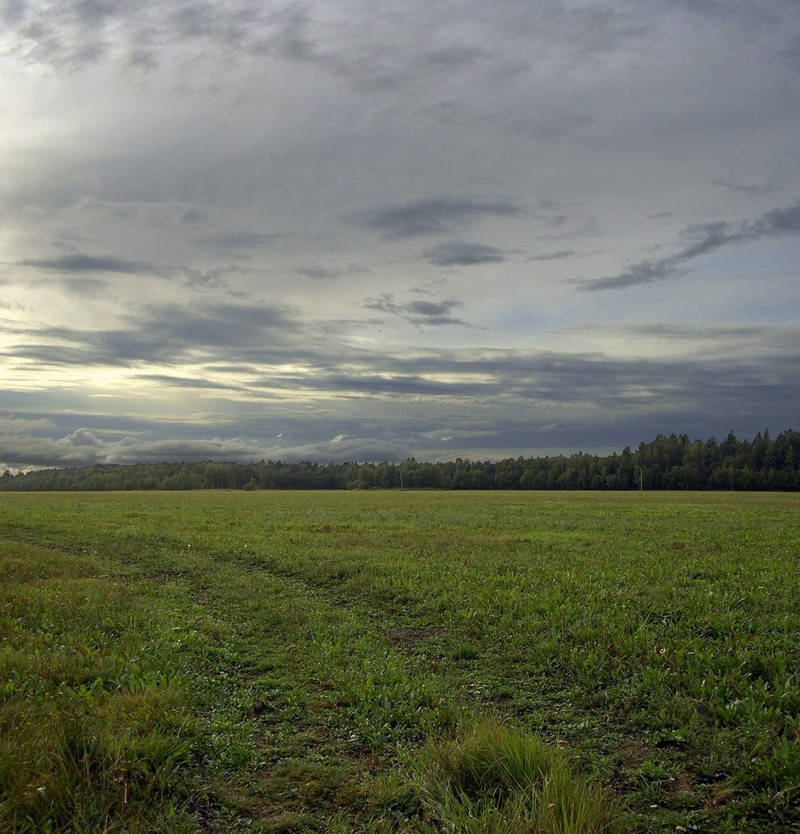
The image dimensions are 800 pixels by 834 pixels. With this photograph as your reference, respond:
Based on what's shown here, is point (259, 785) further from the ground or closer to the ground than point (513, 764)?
Result: closer to the ground

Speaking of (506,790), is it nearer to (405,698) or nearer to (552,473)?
(405,698)

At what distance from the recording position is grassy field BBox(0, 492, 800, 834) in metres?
6.35

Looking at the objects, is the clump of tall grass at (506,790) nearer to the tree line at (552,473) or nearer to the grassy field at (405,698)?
the grassy field at (405,698)

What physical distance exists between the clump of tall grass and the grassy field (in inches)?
1.1

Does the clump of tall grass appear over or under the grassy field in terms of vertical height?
over

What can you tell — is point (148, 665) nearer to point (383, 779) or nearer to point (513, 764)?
point (383, 779)

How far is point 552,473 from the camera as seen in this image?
15712cm

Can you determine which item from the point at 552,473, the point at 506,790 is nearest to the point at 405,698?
the point at 506,790

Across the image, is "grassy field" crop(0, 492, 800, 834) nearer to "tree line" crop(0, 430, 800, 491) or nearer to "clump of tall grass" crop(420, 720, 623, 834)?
"clump of tall grass" crop(420, 720, 623, 834)

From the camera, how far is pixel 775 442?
142 m

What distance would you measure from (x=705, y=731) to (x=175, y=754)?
255 inches

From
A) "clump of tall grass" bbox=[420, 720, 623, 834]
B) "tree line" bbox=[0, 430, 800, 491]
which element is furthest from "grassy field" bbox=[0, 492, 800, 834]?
"tree line" bbox=[0, 430, 800, 491]

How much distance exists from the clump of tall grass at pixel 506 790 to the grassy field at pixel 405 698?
0.03 m

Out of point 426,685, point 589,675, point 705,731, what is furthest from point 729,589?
point 426,685
